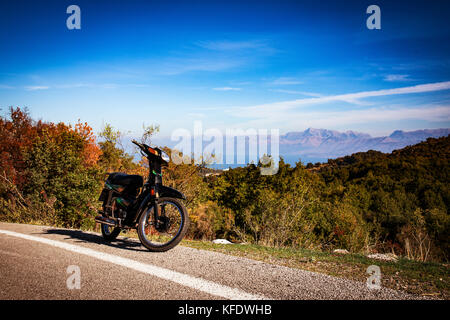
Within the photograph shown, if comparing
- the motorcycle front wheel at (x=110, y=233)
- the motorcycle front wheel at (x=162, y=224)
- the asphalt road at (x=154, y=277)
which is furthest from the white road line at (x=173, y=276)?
the motorcycle front wheel at (x=110, y=233)

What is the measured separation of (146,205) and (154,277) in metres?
1.90

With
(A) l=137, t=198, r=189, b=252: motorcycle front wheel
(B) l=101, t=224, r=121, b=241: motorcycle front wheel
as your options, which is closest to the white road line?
(A) l=137, t=198, r=189, b=252: motorcycle front wheel

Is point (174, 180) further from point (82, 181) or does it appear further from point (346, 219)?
point (346, 219)

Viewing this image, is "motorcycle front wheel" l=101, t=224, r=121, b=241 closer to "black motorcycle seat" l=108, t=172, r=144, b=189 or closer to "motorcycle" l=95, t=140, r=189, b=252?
"motorcycle" l=95, t=140, r=189, b=252

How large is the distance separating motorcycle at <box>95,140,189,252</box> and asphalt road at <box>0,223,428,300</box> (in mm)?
370

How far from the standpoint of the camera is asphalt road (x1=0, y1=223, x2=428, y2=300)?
3111 mm

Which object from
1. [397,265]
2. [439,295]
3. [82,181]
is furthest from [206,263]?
[82,181]

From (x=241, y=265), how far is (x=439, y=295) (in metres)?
2.40

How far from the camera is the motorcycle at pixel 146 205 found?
4.95 metres

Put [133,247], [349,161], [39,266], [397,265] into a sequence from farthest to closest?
[349,161] < [133,247] < [397,265] < [39,266]

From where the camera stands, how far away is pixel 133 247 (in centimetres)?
527

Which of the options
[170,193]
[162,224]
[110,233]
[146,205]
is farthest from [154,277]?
[110,233]

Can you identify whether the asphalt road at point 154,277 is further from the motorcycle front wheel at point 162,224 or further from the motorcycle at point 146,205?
the motorcycle at point 146,205

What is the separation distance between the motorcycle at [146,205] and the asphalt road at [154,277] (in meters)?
0.37
